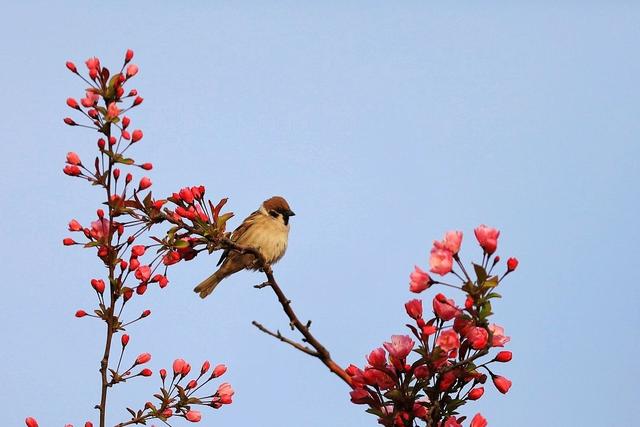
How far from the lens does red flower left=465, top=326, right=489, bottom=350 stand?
140 inches

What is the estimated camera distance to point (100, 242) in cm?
470

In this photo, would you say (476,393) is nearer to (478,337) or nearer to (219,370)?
(478,337)

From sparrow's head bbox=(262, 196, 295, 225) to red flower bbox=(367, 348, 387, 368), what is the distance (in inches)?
258

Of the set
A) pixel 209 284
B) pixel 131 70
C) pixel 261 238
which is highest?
pixel 261 238

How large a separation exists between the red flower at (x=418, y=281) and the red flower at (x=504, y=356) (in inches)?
21.8

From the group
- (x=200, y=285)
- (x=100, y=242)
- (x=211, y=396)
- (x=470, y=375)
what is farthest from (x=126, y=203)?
(x=200, y=285)

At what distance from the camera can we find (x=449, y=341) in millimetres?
3588

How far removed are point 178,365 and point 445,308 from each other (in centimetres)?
224

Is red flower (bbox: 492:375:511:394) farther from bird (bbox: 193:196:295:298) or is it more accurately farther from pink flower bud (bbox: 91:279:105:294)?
bird (bbox: 193:196:295:298)

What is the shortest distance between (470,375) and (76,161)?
254 cm

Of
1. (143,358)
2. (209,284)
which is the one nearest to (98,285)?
(143,358)

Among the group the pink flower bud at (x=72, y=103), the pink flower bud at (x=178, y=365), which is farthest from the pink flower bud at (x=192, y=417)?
the pink flower bud at (x=72, y=103)

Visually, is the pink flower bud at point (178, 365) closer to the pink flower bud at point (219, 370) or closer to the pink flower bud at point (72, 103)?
the pink flower bud at point (219, 370)

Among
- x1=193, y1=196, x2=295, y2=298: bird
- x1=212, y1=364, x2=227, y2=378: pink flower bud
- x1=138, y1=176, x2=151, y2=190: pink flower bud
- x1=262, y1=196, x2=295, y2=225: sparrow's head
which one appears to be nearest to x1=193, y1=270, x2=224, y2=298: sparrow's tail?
x1=193, y1=196, x2=295, y2=298: bird
